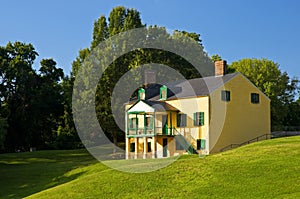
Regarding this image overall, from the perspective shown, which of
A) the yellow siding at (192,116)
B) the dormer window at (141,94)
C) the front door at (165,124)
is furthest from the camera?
the dormer window at (141,94)

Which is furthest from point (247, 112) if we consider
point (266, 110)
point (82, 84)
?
point (82, 84)

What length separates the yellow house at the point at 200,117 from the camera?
3859 cm

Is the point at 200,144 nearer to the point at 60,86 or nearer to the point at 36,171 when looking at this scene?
the point at 36,171

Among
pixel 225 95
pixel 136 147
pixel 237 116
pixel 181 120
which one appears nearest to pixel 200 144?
pixel 181 120

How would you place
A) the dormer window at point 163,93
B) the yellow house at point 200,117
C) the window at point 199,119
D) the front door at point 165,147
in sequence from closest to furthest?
the yellow house at point 200,117 → the window at point 199,119 → the front door at point 165,147 → the dormer window at point 163,93

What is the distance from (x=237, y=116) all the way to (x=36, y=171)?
1645 centimetres

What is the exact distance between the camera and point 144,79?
165 ft

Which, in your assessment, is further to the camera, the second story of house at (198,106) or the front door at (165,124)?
the front door at (165,124)

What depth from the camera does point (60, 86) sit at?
200 ft

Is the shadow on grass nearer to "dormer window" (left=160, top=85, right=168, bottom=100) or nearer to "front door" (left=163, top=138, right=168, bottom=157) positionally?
"front door" (left=163, top=138, right=168, bottom=157)

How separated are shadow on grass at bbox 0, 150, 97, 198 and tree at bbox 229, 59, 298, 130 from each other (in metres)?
21.9

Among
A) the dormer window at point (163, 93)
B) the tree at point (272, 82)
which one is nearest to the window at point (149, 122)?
the dormer window at point (163, 93)

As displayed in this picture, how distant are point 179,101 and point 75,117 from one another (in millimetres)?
14493

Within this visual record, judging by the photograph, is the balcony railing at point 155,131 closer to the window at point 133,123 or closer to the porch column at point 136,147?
the porch column at point 136,147
